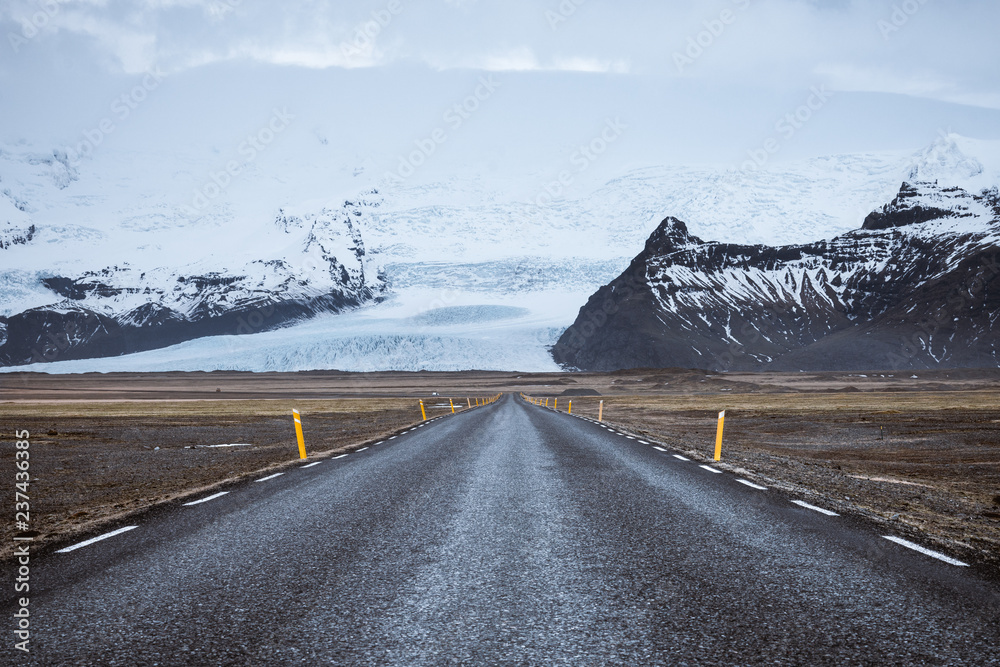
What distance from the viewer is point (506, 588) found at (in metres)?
5.80

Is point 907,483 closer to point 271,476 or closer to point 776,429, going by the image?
point 271,476

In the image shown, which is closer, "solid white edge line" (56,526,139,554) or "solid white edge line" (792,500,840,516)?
"solid white edge line" (56,526,139,554)

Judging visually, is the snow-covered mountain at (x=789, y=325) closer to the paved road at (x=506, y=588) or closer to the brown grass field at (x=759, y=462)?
the brown grass field at (x=759, y=462)

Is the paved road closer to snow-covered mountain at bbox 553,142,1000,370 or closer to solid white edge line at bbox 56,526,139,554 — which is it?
solid white edge line at bbox 56,526,139,554

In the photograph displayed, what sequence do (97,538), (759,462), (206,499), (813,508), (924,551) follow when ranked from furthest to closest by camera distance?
(759,462) < (206,499) < (813,508) < (97,538) < (924,551)

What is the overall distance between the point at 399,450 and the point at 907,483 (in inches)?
444

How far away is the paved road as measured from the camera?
4.51m

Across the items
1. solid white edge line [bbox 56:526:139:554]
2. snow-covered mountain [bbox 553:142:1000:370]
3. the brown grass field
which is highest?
snow-covered mountain [bbox 553:142:1000:370]

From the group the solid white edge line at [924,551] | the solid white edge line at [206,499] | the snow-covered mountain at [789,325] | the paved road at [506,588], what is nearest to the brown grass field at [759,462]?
the solid white edge line at [924,551]

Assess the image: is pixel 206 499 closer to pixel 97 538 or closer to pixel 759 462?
pixel 97 538

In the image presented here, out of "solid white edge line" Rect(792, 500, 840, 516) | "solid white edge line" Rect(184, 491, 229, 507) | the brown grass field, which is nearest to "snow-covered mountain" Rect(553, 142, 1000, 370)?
the brown grass field

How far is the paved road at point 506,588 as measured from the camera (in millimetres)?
4508

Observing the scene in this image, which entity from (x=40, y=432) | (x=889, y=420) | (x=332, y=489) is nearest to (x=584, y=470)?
(x=332, y=489)

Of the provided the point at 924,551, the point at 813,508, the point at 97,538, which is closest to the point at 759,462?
the point at 813,508
